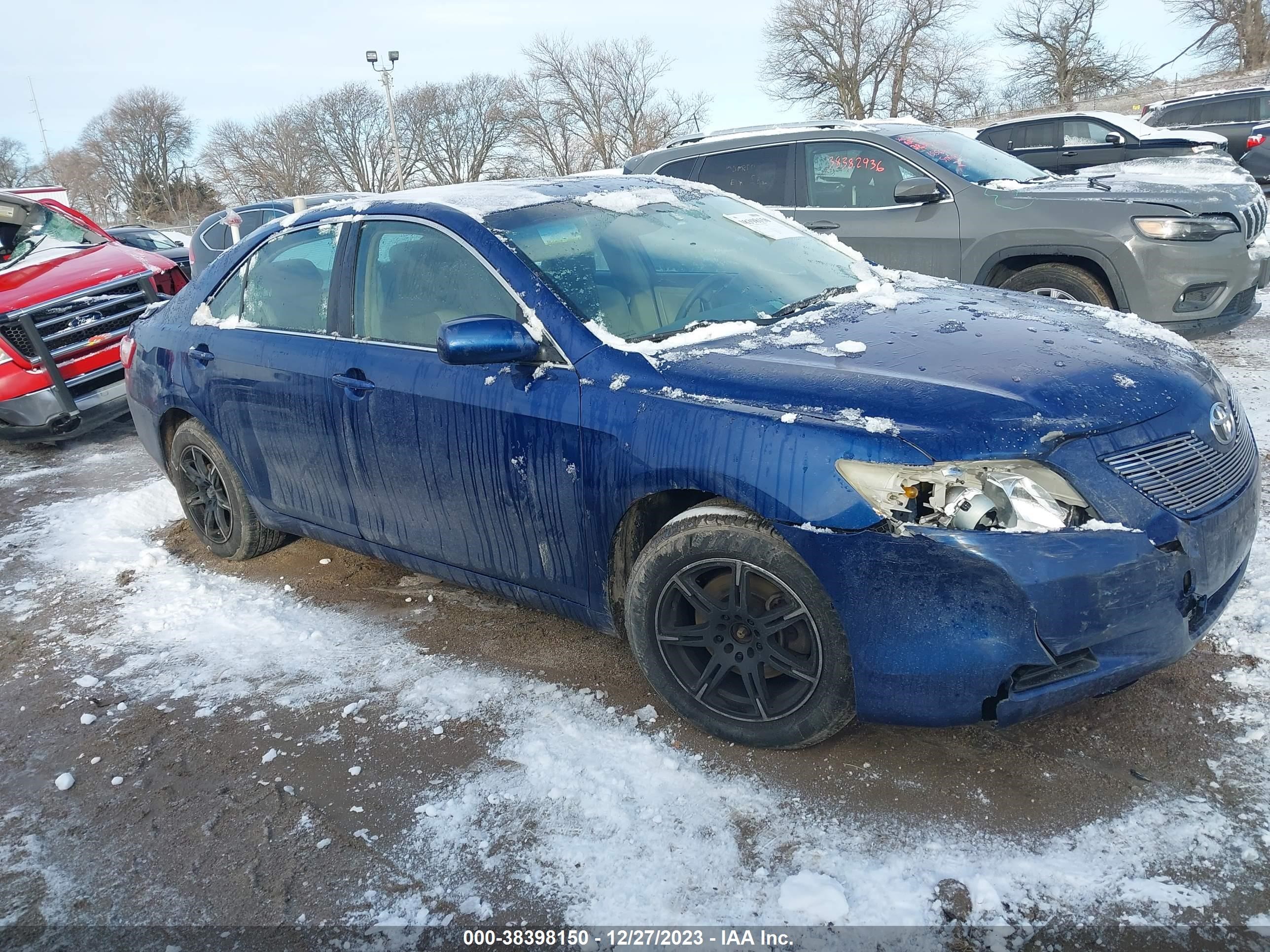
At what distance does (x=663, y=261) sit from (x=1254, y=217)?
5194mm

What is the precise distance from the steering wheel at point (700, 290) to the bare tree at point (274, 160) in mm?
66705

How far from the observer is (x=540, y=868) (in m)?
2.45

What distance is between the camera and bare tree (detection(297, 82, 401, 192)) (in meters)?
65.1

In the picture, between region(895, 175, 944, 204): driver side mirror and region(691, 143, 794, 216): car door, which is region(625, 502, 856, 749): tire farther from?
region(691, 143, 794, 216): car door

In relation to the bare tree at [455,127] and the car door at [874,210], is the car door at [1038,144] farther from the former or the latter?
the bare tree at [455,127]

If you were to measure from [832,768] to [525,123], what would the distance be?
190ft

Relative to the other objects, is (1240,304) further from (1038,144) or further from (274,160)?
(274,160)

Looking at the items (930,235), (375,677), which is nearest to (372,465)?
(375,677)

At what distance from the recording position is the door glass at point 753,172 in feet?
23.9

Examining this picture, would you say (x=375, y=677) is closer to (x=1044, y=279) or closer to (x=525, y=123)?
(x=1044, y=279)

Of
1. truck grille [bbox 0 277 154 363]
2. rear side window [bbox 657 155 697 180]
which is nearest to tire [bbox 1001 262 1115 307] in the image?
rear side window [bbox 657 155 697 180]

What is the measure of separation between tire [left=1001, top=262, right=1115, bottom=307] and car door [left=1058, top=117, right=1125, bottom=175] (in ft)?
20.1

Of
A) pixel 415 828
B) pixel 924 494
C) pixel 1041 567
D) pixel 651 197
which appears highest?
pixel 651 197

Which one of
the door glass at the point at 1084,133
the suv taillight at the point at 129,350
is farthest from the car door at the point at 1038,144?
the suv taillight at the point at 129,350
